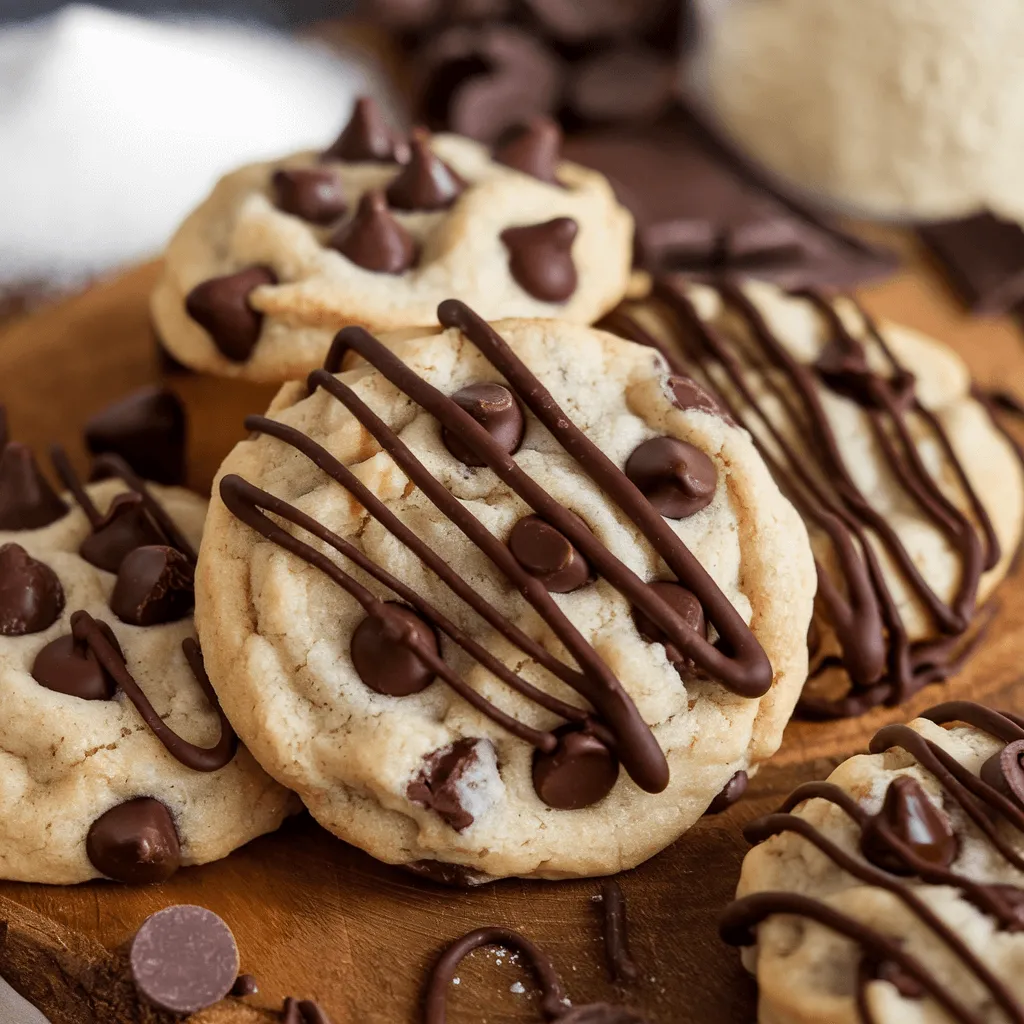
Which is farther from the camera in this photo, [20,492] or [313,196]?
[313,196]

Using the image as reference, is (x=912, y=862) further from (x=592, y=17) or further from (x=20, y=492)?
(x=592, y=17)

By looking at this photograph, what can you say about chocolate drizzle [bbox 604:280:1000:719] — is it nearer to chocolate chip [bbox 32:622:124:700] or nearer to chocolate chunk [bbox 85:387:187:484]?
chocolate chunk [bbox 85:387:187:484]

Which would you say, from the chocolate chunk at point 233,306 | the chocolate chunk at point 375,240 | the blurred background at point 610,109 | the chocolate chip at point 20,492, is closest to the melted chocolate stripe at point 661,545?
the chocolate chunk at point 375,240

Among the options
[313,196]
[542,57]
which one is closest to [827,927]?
[313,196]

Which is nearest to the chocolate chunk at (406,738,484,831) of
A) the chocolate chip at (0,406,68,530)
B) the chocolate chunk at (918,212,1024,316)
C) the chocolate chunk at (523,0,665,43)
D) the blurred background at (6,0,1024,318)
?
the chocolate chip at (0,406,68,530)

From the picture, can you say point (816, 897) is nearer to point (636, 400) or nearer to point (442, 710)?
point (442, 710)

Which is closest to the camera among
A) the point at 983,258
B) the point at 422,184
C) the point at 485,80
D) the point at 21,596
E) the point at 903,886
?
the point at 903,886

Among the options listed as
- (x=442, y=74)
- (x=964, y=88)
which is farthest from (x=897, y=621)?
(x=442, y=74)
